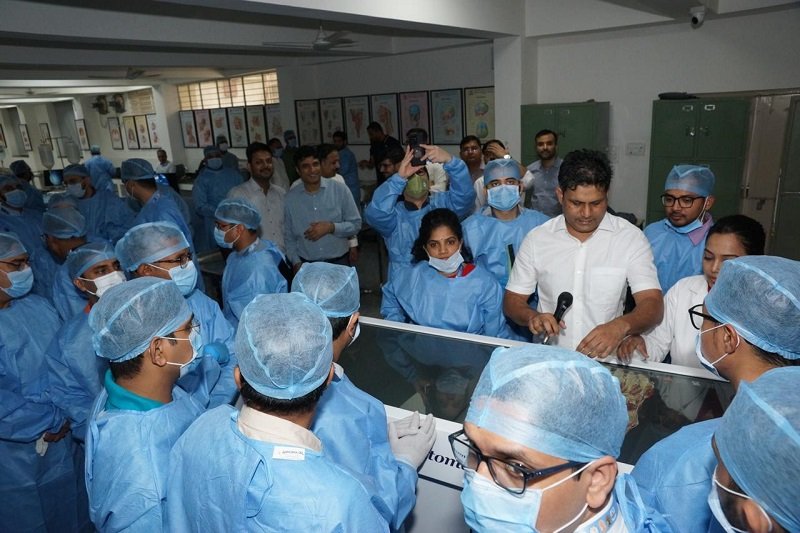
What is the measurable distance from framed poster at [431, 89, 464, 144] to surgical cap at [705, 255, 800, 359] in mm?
5892

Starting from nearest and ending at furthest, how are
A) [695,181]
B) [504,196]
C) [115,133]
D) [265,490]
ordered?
[265,490] < [695,181] < [504,196] < [115,133]

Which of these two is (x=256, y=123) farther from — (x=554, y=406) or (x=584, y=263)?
(x=554, y=406)

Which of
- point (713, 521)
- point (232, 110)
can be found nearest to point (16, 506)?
point (713, 521)

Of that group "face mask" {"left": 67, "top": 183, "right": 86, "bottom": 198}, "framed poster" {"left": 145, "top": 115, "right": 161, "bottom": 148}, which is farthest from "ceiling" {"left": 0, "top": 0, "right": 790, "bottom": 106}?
"framed poster" {"left": 145, "top": 115, "right": 161, "bottom": 148}

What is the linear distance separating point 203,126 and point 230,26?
19.3 feet

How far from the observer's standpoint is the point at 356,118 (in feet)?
25.6

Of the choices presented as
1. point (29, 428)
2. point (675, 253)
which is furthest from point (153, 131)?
point (675, 253)

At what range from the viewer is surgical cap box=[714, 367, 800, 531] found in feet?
2.32

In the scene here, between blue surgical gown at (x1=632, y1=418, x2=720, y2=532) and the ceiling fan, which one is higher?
the ceiling fan

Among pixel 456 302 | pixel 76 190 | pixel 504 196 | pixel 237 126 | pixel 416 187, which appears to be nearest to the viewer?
pixel 456 302

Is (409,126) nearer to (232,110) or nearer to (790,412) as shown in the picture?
(232,110)

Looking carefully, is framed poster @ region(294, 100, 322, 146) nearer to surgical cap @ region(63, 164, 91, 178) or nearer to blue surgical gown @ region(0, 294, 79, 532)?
surgical cap @ region(63, 164, 91, 178)

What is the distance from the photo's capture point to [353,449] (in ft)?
4.59

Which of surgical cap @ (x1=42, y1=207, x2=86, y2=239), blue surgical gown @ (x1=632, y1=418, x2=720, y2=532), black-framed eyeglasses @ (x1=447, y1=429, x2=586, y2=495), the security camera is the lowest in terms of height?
blue surgical gown @ (x1=632, y1=418, x2=720, y2=532)
